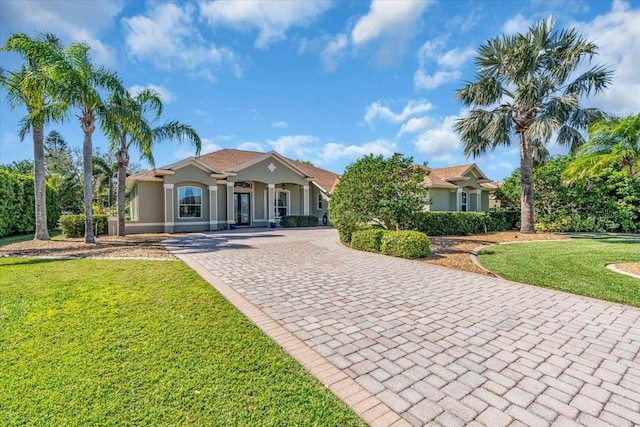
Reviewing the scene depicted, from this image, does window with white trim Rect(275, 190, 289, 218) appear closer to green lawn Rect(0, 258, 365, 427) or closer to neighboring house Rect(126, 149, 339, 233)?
neighboring house Rect(126, 149, 339, 233)

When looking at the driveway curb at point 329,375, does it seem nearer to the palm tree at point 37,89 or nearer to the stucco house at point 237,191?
the palm tree at point 37,89

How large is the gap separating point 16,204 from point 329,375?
2231 centimetres

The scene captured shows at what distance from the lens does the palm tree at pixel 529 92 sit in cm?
1520

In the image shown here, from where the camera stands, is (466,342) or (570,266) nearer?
(466,342)

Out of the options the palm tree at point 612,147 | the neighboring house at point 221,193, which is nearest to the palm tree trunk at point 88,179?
the neighboring house at point 221,193

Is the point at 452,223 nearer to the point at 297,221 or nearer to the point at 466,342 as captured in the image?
the point at 297,221

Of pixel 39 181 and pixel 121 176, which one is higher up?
pixel 121 176

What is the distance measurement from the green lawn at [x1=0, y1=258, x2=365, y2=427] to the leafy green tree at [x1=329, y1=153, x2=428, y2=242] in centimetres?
759

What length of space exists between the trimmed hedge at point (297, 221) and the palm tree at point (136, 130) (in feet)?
27.2

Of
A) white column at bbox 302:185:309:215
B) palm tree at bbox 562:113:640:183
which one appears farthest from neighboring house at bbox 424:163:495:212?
palm tree at bbox 562:113:640:183

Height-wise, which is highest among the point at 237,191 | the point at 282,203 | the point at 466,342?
the point at 237,191

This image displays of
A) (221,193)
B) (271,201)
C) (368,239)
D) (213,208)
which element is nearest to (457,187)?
(271,201)

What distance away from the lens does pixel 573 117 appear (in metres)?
16.1

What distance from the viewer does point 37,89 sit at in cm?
1111
